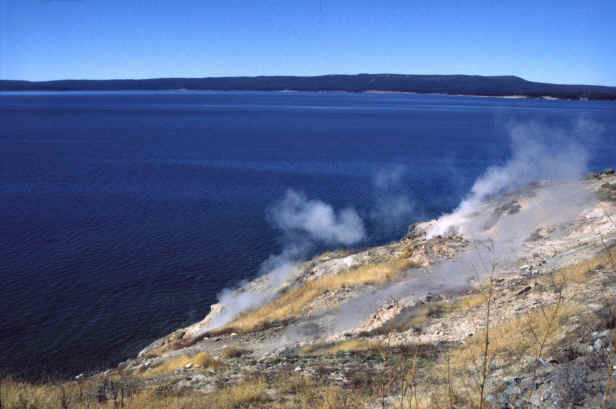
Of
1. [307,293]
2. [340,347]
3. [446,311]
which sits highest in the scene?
[446,311]

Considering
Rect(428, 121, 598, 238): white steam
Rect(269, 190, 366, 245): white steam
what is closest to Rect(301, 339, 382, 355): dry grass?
Rect(428, 121, 598, 238): white steam

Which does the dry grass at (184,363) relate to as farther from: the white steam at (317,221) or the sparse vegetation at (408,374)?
the white steam at (317,221)

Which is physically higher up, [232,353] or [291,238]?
[232,353]

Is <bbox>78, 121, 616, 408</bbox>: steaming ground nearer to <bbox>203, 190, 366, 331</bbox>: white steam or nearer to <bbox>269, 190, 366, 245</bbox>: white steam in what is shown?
<bbox>203, 190, 366, 331</bbox>: white steam

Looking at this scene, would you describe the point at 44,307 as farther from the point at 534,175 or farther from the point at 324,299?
the point at 534,175

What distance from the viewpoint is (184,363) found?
1603 cm

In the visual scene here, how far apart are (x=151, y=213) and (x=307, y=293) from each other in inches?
924

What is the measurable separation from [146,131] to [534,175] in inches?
3383

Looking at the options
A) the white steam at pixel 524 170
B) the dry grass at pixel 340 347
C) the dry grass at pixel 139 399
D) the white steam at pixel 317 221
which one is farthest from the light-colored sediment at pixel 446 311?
the white steam at pixel 317 221

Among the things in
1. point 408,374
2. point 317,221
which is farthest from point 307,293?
point 317,221

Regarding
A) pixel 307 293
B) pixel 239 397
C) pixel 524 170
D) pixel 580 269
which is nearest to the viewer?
pixel 239 397

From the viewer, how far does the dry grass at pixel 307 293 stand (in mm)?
22734

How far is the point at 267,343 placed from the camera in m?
18.5

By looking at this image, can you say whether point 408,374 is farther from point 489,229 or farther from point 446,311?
point 489,229
